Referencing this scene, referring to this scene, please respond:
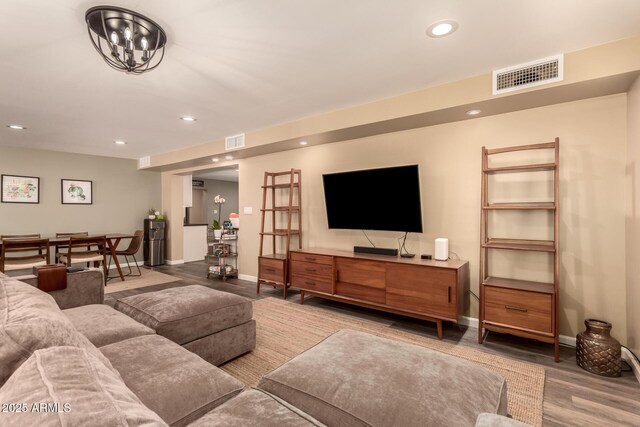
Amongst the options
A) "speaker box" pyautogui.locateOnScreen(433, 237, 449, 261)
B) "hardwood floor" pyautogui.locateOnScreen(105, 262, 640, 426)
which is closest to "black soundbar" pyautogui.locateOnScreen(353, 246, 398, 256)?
"speaker box" pyautogui.locateOnScreen(433, 237, 449, 261)

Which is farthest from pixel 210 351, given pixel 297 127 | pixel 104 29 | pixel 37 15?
pixel 297 127

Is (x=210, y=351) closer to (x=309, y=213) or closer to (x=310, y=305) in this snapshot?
(x=310, y=305)

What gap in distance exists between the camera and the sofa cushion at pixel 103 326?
174 cm

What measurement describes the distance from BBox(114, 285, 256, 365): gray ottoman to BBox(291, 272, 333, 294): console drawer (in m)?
1.32

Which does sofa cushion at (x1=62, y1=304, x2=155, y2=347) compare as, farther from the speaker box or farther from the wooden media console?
the speaker box

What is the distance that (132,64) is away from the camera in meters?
1.97

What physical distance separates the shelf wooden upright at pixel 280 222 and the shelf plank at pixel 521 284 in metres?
2.49

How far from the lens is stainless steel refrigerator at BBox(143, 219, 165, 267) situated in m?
6.83

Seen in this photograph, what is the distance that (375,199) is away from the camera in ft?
12.0

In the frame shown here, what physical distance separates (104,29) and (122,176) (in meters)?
5.81

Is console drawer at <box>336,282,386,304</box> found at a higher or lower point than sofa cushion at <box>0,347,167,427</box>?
lower

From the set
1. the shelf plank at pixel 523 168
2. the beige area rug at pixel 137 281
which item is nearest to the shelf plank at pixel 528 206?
the shelf plank at pixel 523 168

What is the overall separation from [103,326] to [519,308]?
3093 mm

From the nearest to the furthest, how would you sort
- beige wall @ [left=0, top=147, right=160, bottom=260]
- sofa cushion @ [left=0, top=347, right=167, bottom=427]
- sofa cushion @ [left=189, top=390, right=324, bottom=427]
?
sofa cushion @ [left=0, top=347, right=167, bottom=427] < sofa cushion @ [left=189, top=390, right=324, bottom=427] < beige wall @ [left=0, top=147, right=160, bottom=260]
